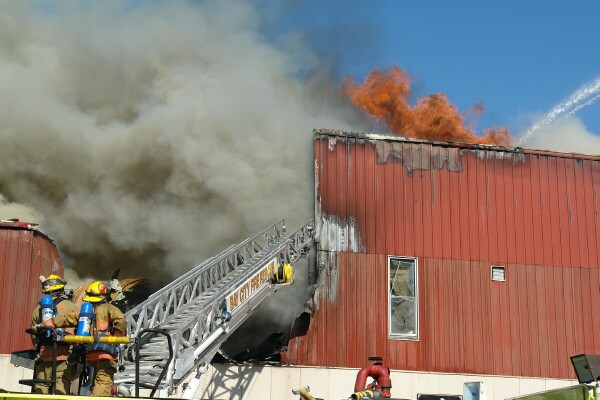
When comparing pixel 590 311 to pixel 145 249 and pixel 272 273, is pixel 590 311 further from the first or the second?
pixel 145 249

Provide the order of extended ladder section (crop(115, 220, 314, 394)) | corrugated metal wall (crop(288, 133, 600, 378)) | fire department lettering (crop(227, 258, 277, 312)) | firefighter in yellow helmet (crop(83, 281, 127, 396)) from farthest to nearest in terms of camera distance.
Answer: corrugated metal wall (crop(288, 133, 600, 378)) → fire department lettering (crop(227, 258, 277, 312)) → extended ladder section (crop(115, 220, 314, 394)) → firefighter in yellow helmet (crop(83, 281, 127, 396))

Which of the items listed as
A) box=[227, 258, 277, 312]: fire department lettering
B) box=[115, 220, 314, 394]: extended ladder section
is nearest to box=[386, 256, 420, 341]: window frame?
box=[115, 220, 314, 394]: extended ladder section

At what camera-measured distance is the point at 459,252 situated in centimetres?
1923

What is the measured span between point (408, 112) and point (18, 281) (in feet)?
40.2

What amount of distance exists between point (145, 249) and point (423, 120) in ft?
29.3

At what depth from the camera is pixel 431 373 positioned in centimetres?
1833

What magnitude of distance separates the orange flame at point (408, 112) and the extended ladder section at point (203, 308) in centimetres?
718

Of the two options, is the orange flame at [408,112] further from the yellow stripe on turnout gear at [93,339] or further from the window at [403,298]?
the yellow stripe on turnout gear at [93,339]

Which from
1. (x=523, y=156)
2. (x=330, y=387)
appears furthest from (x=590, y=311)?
(x=330, y=387)

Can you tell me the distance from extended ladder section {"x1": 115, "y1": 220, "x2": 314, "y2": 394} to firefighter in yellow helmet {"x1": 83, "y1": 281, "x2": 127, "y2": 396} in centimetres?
120

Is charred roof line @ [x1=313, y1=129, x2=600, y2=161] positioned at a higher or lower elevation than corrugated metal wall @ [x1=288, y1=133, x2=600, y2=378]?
higher

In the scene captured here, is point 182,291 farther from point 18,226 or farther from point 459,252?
point 459,252

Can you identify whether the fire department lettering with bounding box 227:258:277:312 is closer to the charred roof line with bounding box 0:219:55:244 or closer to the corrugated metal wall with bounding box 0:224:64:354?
the corrugated metal wall with bounding box 0:224:64:354

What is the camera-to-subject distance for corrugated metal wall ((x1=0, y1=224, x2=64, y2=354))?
18.1m
